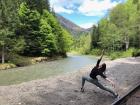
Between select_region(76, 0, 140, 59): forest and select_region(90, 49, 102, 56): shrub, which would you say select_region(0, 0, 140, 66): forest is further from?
select_region(90, 49, 102, 56): shrub

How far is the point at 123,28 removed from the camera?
82438 mm

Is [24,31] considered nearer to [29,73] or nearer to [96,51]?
[29,73]

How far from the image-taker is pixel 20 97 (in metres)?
14.5

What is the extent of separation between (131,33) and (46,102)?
65650mm

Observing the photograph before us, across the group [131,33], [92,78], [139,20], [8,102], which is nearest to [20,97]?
[8,102]

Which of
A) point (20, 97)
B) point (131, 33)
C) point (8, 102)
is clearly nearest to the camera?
point (8, 102)

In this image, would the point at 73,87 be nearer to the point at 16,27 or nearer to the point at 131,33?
the point at 16,27

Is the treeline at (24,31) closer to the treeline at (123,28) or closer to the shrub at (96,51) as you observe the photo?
the treeline at (123,28)

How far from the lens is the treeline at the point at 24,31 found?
52.4m

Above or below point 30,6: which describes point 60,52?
below

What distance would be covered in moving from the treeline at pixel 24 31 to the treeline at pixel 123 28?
53.5 feet

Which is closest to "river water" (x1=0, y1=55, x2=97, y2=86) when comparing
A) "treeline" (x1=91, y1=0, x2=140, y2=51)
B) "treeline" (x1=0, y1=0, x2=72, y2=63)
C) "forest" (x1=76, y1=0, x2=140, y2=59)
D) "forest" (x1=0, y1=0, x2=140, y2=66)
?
"treeline" (x1=0, y1=0, x2=72, y2=63)

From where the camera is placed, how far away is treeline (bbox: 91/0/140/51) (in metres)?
74.6

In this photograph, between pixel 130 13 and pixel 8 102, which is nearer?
pixel 8 102
